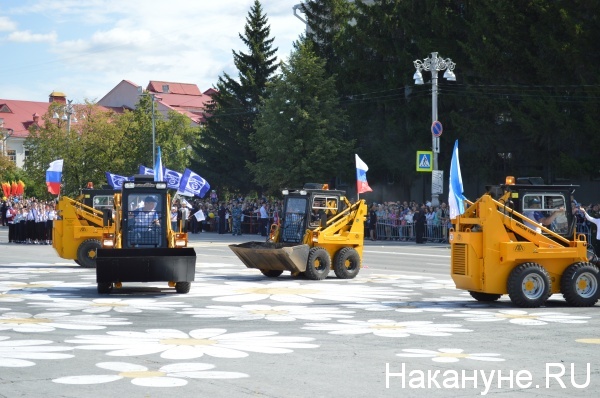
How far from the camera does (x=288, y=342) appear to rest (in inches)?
497

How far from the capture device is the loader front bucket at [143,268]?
18.7 m

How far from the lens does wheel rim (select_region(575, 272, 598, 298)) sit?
1709cm

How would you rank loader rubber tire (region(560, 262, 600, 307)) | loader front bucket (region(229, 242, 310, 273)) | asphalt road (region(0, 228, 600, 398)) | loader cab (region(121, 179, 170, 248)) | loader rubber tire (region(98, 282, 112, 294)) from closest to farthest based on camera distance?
1. asphalt road (region(0, 228, 600, 398))
2. loader rubber tire (region(560, 262, 600, 307))
3. loader rubber tire (region(98, 282, 112, 294))
4. loader cab (region(121, 179, 170, 248))
5. loader front bucket (region(229, 242, 310, 273))

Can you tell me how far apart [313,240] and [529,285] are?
24.2 ft

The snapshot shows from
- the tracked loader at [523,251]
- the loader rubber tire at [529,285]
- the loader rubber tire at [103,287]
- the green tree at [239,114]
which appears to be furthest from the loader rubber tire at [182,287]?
the green tree at [239,114]

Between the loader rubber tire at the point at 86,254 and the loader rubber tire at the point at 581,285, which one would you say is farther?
the loader rubber tire at the point at 86,254

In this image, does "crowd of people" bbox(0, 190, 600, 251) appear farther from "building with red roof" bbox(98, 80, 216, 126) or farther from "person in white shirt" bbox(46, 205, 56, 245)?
"building with red roof" bbox(98, 80, 216, 126)

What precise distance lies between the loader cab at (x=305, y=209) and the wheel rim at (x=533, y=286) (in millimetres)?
7878

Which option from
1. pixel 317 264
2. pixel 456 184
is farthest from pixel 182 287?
pixel 456 184

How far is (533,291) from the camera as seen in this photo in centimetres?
1694

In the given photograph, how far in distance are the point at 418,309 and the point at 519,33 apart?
32674 mm

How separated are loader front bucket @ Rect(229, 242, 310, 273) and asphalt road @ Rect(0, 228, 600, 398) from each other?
868 millimetres

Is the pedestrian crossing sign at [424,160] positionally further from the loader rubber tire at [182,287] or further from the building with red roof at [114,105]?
the building with red roof at [114,105]

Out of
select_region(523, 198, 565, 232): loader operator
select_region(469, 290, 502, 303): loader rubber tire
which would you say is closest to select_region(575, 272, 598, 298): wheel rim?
select_region(523, 198, 565, 232): loader operator
